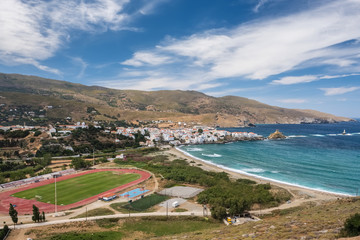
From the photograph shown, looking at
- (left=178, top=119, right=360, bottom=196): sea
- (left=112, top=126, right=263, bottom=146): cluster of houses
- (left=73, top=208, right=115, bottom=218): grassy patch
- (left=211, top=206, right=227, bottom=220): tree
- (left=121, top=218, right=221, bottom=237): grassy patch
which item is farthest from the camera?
(left=112, top=126, right=263, bottom=146): cluster of houses

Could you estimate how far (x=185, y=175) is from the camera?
149ft

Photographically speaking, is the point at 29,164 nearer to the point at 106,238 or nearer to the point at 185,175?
the point at 185,175

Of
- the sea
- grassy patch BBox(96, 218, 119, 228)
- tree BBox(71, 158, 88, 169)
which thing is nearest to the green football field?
tree BBox(71, 158, 88, 169)

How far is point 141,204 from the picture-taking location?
3272cm

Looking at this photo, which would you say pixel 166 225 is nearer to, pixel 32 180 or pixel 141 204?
pixel 141 204

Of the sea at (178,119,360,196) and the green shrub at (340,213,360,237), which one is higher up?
the green shrub at (340,213,360,237)

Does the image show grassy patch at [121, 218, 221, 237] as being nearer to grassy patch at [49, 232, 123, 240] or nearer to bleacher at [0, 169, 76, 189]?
grassy patch at [49, 232, 123, 240]

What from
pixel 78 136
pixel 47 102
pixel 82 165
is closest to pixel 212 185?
pixel 82 165

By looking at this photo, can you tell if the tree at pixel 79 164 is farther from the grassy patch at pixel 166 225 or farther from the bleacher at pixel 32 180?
the grassy patch at pixel 166 225

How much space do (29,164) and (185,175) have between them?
138 ft

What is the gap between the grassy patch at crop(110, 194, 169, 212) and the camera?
31312mm

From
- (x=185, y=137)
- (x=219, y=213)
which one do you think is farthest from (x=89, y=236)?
(x=185, y=137)

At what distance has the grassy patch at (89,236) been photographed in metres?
22.3

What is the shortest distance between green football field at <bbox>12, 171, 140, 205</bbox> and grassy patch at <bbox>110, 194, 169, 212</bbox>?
342 inches
